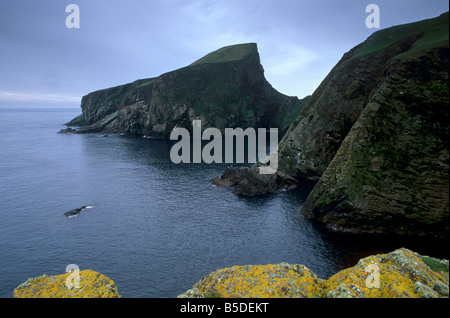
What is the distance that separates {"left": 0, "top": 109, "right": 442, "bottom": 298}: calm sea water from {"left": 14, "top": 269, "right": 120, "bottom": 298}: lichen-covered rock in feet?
46.9

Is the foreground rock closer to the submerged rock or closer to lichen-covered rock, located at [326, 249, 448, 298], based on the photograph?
lichen-covered rock, located at [326, 249, 448, 298]

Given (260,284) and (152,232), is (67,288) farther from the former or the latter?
(152,232)

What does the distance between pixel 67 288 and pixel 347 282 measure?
20.2 metres

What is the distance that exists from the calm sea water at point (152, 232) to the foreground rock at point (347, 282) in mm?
16392

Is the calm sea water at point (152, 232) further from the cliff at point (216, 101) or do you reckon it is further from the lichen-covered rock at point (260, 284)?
the cliff at point (216, 101)

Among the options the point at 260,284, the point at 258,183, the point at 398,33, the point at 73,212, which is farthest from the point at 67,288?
the point at 398,33

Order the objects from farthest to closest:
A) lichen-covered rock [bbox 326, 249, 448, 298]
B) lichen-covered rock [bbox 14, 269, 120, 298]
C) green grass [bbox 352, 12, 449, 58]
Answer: green grass [bbox 352, 12, 449, 58] < lichen-covered rock [bbox 14, 269, 120, 298] < lichen-covered rock [bbox 326, 249, 448, 298]

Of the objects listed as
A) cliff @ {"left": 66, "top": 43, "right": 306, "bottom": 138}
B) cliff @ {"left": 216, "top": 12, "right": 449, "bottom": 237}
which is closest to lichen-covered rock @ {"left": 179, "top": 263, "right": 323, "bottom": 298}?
cliff @ {"left": 216, "top": 12, "right": 449, "bottom": 237}

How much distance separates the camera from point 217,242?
154 feet

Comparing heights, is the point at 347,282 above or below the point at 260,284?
above

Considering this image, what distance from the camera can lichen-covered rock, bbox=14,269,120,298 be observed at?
20.3 metres

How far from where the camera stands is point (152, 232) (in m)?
51.5
